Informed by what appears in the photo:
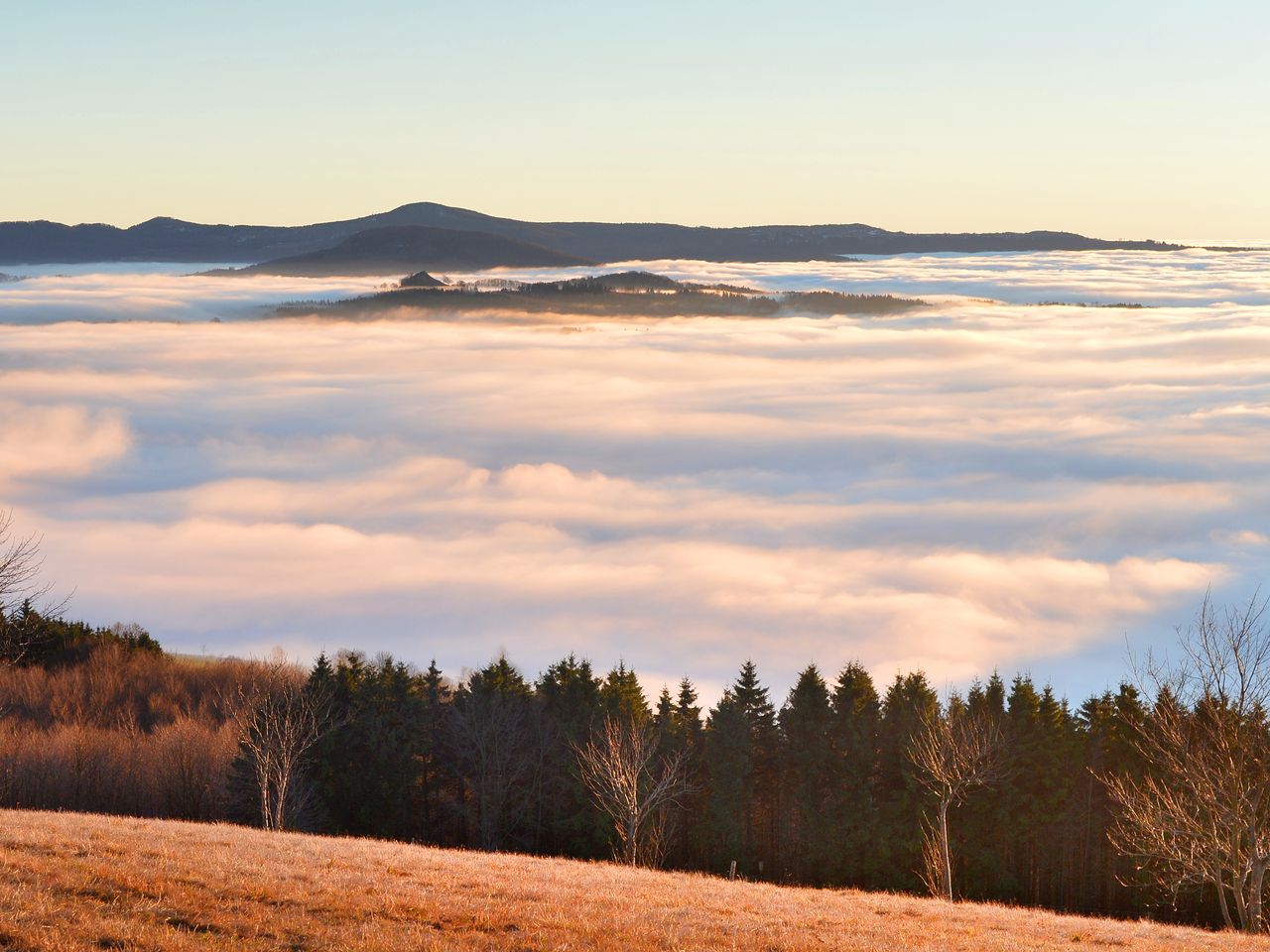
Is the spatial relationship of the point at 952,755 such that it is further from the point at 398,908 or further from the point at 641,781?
the point at 398,908

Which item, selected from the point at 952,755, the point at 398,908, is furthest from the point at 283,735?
the point at 398,908

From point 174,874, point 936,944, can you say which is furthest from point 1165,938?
point 174,874

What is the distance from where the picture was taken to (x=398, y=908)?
2320 cm

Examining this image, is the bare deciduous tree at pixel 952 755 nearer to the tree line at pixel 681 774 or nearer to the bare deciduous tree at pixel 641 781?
the tree line at pixel 681 774

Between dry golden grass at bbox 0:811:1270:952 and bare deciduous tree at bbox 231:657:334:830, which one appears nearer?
dry golden grass at bbox 0:811:1270:952

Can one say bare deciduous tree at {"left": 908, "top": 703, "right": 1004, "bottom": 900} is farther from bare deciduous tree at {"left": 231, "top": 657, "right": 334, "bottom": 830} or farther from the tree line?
bare deciduous tree at {"left": 231, "top": 657, "right": 334, "bottom": 830}

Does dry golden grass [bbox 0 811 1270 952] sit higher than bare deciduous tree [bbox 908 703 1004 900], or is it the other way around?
dry golden grass [bbox 0 811 1270 952]

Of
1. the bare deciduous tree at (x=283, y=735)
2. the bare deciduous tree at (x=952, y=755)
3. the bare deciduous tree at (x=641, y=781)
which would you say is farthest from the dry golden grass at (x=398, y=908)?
the bare deciduous tree at (x=641, y=781)

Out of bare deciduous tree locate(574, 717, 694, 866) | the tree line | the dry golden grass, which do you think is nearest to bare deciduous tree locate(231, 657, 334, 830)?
the tree line

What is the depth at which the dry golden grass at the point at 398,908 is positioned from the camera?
20.8 metres

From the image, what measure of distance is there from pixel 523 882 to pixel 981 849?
128 ft

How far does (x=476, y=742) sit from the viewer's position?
7150 cm

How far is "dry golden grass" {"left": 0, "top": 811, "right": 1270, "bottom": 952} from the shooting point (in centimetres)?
2077

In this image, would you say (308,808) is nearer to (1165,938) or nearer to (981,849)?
(981,849)
